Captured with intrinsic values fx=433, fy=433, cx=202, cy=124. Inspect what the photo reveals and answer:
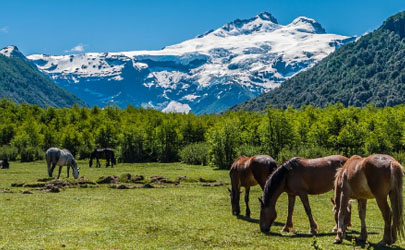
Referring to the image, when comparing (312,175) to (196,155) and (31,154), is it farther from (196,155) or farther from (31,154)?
(31,154)

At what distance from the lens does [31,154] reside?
258ft

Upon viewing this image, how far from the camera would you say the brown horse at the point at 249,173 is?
19641 mm

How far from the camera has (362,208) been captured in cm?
1457

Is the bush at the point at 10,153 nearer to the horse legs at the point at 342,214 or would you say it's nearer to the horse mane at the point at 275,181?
the horse mane at the point at 275,181

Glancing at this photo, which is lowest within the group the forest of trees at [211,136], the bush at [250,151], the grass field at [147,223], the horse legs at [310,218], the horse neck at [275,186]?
the grass field at [147,223]

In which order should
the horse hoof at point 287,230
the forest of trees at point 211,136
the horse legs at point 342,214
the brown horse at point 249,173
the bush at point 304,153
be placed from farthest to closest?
the forest of trees at point 211,136 < the bush at point 304,153 < the brown horse at point 249,173 < the horse hoof at point 287,230 < the horse legs at point 342,214

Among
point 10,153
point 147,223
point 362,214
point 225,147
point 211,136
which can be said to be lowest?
point 147,223

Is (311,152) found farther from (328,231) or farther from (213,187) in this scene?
(328,231)

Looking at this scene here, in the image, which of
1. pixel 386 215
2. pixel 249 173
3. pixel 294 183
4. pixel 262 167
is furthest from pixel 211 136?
pixel 386 215

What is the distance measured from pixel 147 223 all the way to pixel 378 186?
959 cm

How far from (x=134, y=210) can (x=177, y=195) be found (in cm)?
672

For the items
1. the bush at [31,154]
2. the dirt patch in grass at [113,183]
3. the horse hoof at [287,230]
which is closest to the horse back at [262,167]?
the horse hoof at [287,230]

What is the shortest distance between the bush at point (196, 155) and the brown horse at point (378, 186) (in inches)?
2346

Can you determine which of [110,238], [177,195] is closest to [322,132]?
[177,195]
